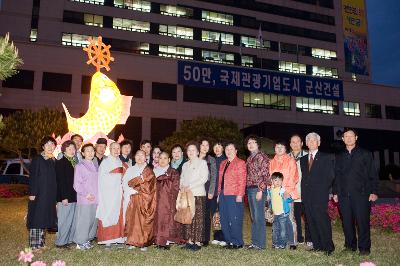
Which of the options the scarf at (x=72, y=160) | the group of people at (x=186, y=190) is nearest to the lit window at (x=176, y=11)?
the scarf at (x=72, y=160)

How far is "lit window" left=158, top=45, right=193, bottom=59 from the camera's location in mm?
39969

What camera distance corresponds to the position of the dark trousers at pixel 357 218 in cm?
584

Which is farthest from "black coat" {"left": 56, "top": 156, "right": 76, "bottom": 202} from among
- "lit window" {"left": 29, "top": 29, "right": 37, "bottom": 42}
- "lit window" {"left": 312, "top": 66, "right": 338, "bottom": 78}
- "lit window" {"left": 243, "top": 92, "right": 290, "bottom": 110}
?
"lit window" {"left": 312, "top": 66, "right": 338, "bottom": 78}

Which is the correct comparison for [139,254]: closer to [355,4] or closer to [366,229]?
[366,229]

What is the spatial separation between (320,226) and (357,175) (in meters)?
1.04

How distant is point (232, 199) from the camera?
6641 millimetres

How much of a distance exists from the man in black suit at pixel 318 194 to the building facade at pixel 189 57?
25.6 m

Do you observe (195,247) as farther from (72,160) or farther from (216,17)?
(216,17)

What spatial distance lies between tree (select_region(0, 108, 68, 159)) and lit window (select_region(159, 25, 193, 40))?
21990 millimetres

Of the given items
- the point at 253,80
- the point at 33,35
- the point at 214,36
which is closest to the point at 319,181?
the point at 253,80

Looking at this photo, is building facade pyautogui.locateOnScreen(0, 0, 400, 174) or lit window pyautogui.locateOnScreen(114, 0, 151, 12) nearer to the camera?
building facade pyautogui.locateOnScreen(0, 0, 400, 174)

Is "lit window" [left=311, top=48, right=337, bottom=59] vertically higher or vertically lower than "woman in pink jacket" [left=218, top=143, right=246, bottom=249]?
higher

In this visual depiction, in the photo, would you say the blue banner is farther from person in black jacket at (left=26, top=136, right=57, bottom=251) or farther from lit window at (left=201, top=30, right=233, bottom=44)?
person in black jacket at (left=26, top=136, right=57, bottom=251)

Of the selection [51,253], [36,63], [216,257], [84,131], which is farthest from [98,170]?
[36,63]
